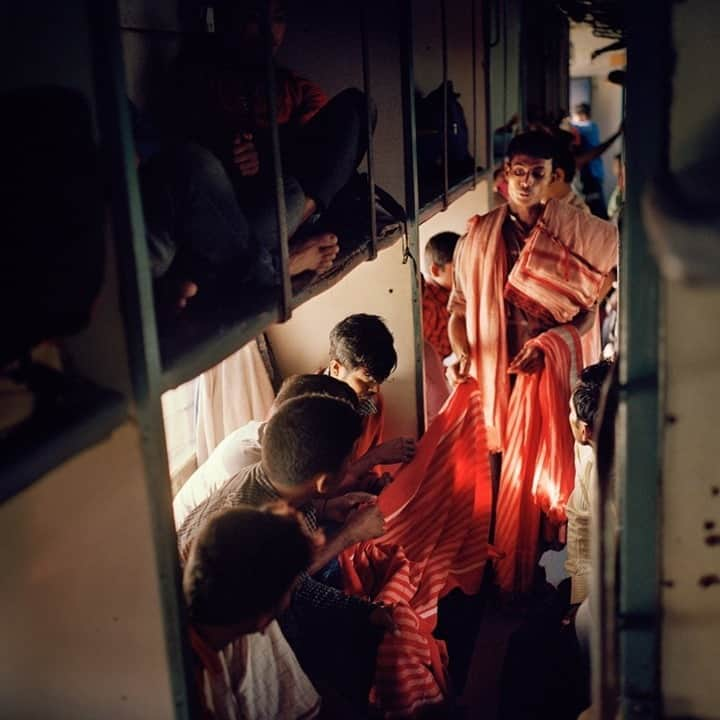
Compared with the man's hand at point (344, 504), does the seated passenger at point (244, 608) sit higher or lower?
higher

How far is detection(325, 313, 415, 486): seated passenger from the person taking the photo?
299 cm

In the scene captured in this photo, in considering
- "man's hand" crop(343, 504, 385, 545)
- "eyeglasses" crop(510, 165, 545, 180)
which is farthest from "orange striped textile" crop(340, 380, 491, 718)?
"eyeglasses" crop(510, 165, 545, 180)

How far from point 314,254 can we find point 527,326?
1950mm

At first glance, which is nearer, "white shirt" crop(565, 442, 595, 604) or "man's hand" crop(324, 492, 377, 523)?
"man's hand" crop(324, 492, 377, 523)

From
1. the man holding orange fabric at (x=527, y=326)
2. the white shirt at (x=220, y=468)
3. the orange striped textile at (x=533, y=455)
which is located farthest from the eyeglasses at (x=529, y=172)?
the white shirt at (x=220, y=468)

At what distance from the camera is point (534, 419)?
3.80m

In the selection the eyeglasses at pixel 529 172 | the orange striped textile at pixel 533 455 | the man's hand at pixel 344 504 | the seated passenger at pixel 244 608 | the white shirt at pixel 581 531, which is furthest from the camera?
the eyeglasses at pixel 529 172

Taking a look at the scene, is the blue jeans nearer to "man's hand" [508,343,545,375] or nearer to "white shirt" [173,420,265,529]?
"white shirt" [173,420,265,529]

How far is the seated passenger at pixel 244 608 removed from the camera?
65.7 inches

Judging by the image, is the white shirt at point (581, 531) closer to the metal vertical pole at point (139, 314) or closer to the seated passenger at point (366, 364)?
the seated passenger at point (366, 364)

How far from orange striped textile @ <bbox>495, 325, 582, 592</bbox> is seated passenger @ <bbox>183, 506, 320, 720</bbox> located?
6.46ft

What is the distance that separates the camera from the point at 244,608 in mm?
1692

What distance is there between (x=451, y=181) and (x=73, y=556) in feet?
12.0

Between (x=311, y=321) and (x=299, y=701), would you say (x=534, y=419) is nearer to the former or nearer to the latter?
(x=311, y=321)
